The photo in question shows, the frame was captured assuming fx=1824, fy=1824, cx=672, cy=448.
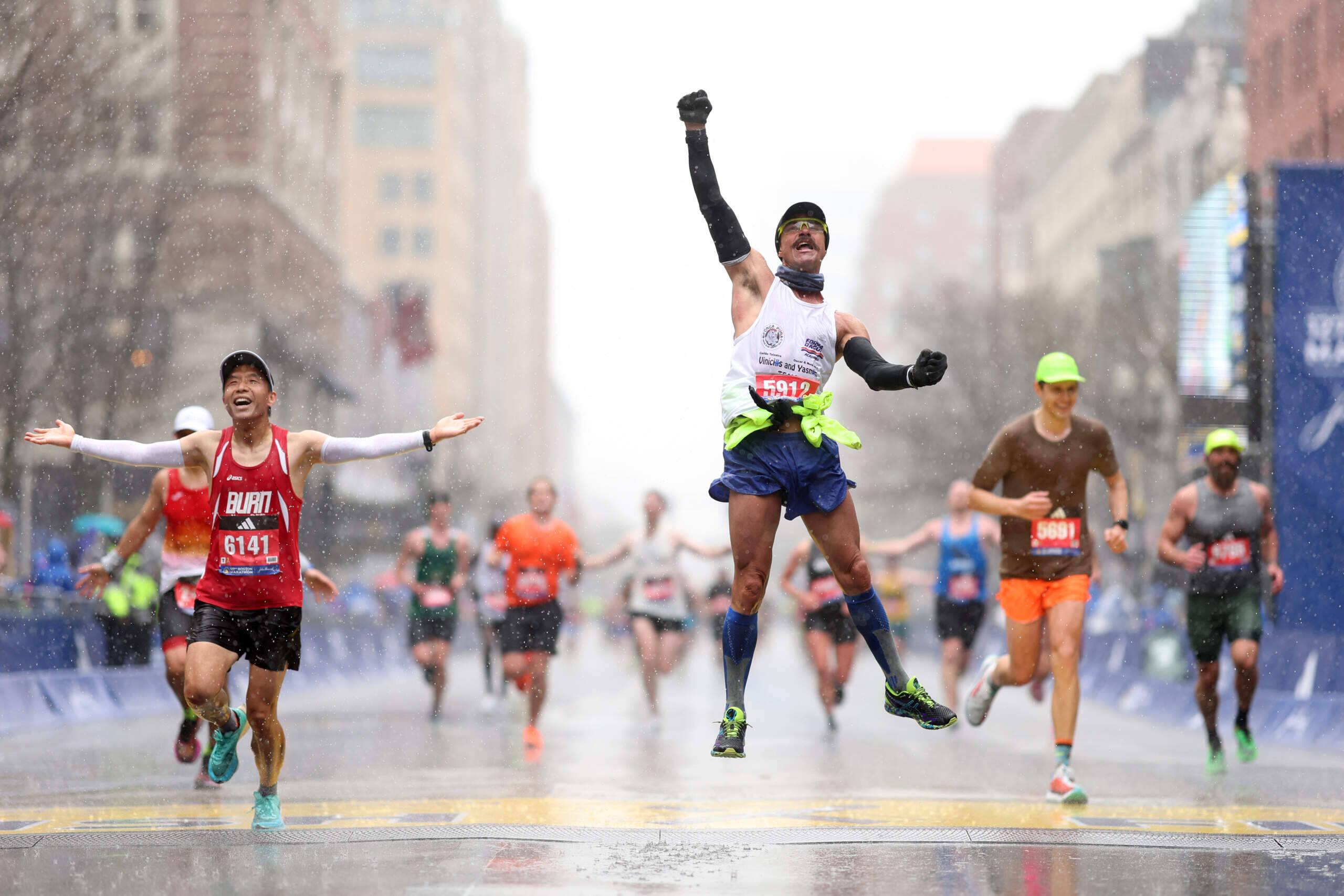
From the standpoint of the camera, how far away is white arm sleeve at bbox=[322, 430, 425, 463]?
7.23m

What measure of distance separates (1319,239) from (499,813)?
972 cm

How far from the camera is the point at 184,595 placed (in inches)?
387

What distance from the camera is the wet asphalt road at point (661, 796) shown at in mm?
5918

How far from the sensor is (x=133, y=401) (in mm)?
31188

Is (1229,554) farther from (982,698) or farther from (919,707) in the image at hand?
(919,707)

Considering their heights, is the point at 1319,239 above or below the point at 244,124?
below

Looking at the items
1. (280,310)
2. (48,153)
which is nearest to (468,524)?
(280,310)

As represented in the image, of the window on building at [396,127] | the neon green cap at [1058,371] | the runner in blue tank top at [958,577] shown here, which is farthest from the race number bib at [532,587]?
the window on building at [396,127]

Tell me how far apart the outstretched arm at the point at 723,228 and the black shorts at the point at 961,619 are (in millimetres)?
8125

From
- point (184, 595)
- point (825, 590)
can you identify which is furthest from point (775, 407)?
point (825, 590)

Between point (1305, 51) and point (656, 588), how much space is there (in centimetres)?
3770

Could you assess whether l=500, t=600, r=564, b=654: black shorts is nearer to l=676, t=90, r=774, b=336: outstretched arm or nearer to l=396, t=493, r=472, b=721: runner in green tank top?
l=396, t=493, r=472, b=721: runner in green tank top

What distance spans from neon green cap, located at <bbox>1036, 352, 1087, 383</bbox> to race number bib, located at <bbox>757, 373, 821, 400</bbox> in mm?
2671

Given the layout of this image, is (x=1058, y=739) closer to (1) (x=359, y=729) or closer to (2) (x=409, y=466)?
(1) (x=359, y=729)
